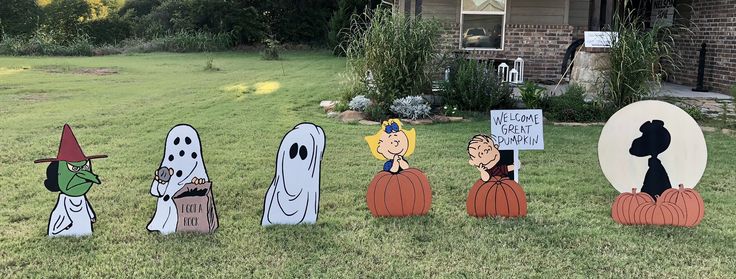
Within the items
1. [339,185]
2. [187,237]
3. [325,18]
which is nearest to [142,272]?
[187,237]

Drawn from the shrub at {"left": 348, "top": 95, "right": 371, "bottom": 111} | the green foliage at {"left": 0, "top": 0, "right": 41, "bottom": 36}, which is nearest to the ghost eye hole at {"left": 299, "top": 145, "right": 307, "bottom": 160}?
the shrub at {"left": 348, "top": 95, "right": 371, "bottom": 111}

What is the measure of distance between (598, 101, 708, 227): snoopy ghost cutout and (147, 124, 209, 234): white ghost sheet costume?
245 cm

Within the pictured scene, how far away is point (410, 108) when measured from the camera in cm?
685

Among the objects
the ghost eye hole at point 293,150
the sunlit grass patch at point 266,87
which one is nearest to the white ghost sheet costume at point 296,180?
the ghost eye hole at point 293,150

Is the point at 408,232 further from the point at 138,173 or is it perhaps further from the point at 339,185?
the point at 138,173

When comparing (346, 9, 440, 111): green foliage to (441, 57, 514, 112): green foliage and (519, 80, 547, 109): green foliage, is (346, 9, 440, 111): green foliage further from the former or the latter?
(519, 80, 547, 109): green foliage

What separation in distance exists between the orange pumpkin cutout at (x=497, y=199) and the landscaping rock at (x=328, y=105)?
4.32 metres


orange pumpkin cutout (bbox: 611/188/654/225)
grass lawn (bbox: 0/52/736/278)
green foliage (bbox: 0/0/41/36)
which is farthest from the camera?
green foliage (bbox: 0/0/41/36)

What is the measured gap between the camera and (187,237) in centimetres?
312

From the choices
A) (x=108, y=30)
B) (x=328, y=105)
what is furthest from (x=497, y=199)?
(x=108, y=30)

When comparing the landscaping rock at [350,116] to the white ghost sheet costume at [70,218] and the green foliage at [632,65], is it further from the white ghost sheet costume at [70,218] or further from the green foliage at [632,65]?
the white ghost sheet costume at [70,218]

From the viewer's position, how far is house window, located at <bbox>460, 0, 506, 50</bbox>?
10.2m

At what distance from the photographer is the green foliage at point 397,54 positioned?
22.5 ft

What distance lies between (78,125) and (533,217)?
5093 millimetres
